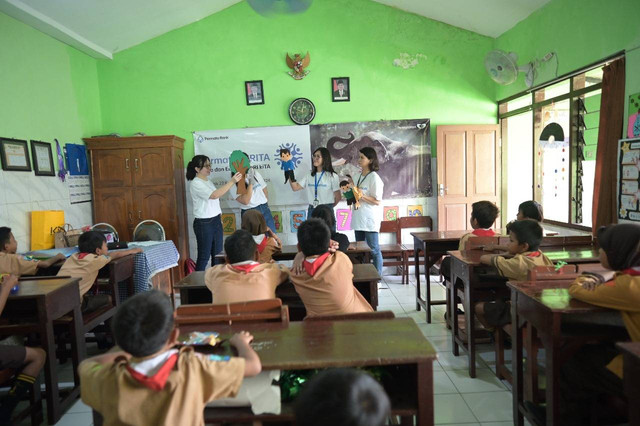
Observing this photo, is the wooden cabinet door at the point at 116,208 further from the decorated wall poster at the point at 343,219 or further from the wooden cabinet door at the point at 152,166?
the decorated wall poster at the point at 343,219

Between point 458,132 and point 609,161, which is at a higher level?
point 458,132

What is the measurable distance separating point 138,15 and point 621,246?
5078 millimetres

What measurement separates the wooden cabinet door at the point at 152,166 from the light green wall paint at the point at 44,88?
0.73 meters

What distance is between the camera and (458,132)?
539 centimetres

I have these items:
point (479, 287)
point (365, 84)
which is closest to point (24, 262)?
point (479, 287)

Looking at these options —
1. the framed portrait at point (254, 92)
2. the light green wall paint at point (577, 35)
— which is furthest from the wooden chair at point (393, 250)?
the framed portrait at point (254, 92)

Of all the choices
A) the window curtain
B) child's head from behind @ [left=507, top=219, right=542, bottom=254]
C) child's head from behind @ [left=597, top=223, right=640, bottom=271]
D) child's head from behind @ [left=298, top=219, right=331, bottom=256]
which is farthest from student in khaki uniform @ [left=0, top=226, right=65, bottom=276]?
the window curtain

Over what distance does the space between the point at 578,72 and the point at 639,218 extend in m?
1.53

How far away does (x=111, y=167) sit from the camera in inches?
202

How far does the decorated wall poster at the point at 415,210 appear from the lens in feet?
18.4

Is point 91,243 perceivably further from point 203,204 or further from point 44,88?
point 44,88

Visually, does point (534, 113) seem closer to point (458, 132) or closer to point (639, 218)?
point (458, 132)

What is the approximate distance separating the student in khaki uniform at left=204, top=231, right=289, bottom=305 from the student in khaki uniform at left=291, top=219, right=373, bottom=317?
14cm

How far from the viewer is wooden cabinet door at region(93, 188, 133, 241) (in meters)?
5.15
